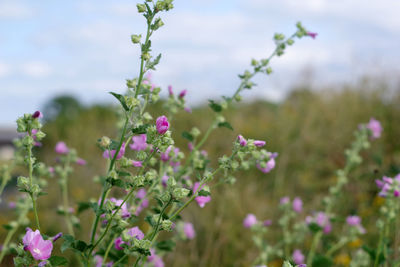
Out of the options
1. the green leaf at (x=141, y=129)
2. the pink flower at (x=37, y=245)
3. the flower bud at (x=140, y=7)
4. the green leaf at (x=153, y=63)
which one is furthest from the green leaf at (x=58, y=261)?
the flower bud at (x=140, y=7)

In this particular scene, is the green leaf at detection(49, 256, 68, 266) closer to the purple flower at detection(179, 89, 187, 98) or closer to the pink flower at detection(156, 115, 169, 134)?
the pink flower at detection(156, 115, 169, 134)

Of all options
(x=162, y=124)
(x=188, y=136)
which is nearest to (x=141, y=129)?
(x=162, y=124)

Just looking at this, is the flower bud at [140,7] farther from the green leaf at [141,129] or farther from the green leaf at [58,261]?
the green leaf at [58,261]

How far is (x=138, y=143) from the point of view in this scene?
1.68 meters

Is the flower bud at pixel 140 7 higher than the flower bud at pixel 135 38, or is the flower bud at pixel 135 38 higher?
the flower bud at pixel 140 7

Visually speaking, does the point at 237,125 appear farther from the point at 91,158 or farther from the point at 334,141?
the point at 91,158

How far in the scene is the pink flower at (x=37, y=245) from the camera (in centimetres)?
118

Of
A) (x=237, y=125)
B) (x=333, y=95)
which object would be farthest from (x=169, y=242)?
(x=333, y=95)

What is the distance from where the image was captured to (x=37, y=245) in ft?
3.89

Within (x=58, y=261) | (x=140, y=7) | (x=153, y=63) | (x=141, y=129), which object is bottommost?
(x=58, y=261)

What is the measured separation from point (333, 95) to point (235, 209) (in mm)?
4587

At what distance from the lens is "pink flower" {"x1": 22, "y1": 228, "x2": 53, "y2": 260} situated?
1181 mm

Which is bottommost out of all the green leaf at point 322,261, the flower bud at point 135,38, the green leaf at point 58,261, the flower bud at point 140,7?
the green leaf at point 58,261

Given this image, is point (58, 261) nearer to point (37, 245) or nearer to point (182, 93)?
point (37, 245)
